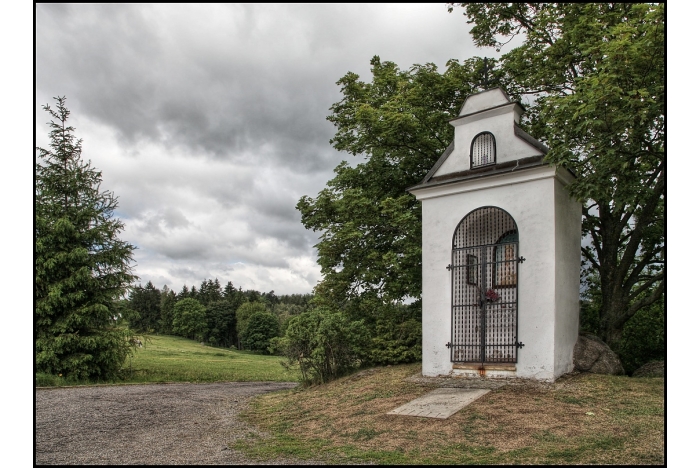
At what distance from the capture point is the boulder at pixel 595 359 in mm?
10906

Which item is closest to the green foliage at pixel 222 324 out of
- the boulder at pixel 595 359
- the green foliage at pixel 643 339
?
the green foliage at pixel 643 339

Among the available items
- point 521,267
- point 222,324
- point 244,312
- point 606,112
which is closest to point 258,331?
point 244,312

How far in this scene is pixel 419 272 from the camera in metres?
14.6

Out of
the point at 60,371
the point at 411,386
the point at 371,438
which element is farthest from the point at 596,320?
the point at 60,371

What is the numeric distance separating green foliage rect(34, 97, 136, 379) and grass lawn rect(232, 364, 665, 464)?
8.39 meters

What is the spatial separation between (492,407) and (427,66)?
12031 millimetres

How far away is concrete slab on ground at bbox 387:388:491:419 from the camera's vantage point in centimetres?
820

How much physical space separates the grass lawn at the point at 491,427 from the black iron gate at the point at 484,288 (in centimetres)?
147

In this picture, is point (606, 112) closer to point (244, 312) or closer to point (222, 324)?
point (244, 312)

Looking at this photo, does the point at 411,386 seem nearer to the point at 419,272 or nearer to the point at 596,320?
the point at 419,272

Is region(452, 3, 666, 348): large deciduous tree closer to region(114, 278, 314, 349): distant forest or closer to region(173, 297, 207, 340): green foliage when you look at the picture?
region(114, 278, 314, 349): distant forest

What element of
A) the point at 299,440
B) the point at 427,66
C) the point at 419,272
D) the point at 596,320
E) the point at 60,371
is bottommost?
the point at 60,371

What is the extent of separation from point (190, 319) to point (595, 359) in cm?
6442

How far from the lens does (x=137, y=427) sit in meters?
8.34
